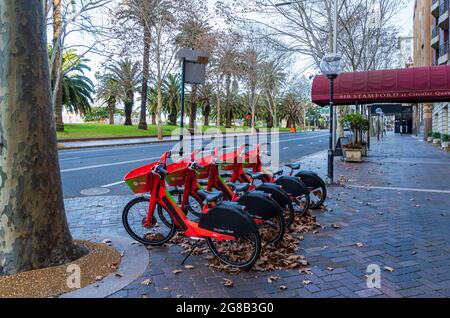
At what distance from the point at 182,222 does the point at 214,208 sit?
25.9 inches

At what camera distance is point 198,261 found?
4.33 metres

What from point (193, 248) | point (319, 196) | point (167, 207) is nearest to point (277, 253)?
point (193, 248)

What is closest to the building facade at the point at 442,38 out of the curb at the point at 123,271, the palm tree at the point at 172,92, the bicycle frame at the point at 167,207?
the bicycle frame at the point at 167,207

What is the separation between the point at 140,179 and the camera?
488cm

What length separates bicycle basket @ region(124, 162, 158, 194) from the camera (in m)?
4.86

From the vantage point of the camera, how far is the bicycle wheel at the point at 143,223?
16.2ft

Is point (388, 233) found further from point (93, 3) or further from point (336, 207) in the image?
point (93, 3)

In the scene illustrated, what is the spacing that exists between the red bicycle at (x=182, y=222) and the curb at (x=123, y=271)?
21 cm

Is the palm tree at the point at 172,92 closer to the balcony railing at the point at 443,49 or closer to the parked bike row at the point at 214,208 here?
the balcony railing at the point at 443,49

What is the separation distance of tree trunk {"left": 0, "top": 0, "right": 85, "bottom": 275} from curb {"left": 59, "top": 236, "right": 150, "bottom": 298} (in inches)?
25.1

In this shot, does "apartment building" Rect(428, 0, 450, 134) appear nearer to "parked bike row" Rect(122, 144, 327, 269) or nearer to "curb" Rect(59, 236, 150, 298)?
"parked bike row" Rect(122, 144, 327, 269)

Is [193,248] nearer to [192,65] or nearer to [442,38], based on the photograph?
[192,65]

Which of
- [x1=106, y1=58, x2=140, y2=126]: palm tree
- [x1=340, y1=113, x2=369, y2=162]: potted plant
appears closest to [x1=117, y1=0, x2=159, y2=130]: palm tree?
[x1=106, y1=58, x2=140, y2=126]: palm tree
